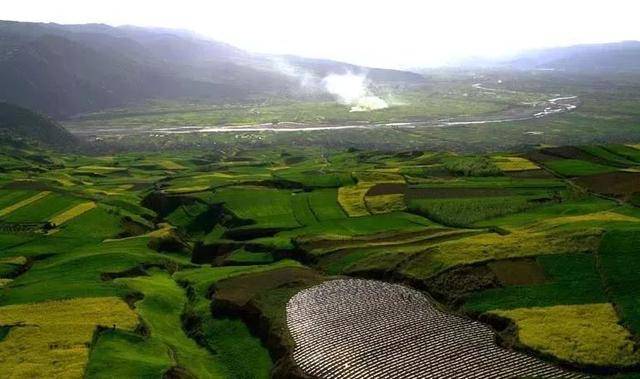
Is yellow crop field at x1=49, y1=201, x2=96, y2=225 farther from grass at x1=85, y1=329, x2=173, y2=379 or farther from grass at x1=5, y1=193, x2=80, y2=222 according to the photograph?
grass at x1=85, y1=329, x2=173, y2=379

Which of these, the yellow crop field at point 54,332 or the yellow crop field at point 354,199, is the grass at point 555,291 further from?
the yellow crop field at point 354,199

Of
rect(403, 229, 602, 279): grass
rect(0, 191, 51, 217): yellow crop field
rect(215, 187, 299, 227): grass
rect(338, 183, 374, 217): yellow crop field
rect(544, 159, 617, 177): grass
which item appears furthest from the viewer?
rect(544, 159, 617, 177): grass

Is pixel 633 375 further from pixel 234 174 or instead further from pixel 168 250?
pixel 234 174

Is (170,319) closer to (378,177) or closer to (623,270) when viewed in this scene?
(623,270)

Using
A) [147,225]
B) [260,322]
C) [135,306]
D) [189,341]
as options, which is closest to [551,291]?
[260,322]

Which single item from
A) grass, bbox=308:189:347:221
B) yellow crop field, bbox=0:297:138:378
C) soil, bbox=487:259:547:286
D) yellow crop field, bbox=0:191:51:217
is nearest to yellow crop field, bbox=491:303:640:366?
soil, bbox=487:259:547:286

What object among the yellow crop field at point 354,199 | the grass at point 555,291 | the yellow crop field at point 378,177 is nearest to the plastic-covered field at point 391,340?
the grass at point 555,291

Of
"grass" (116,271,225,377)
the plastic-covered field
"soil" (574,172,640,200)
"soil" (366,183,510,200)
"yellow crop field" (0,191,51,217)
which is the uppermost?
"soil" (574,172,640,200)

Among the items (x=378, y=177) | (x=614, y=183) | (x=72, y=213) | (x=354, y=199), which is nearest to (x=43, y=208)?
(x=72, y=213)
